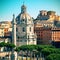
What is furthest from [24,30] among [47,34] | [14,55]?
[14,55]

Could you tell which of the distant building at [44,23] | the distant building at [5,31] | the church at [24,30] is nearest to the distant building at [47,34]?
the distant building at [44,23]

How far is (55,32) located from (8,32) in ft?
6.73

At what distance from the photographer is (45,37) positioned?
14.0 meters

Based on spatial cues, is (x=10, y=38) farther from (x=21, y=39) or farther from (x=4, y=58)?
(x=4, y=58)

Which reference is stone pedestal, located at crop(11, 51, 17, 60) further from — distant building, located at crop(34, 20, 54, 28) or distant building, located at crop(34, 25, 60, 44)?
distant building, located at crop(34, 20, 54, 28)

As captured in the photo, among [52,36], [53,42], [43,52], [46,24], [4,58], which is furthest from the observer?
[46,24]

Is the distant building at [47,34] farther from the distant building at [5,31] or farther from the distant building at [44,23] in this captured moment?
the distant building at [5,31]

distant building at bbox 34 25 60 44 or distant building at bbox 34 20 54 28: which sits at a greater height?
distant building at bbox 34 20 54 28

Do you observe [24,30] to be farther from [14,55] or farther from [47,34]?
[14,55]

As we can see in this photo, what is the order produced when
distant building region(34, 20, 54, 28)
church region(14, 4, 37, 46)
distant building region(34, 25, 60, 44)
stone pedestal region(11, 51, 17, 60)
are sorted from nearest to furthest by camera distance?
stone pedestal region(11, 51, 17, 60), church region(14, 4, 37, 46), distant building region(34, 25, 60, 44), distant building region(34, 20, 54, 28)

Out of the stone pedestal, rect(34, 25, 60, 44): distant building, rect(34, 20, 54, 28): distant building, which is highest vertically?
rect(34, 20, 54, 28): distant building

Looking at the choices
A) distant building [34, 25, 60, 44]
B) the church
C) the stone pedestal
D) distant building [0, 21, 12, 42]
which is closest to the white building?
the church

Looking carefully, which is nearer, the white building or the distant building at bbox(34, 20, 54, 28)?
the white building

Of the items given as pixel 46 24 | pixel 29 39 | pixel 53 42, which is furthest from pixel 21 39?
pixel 46 24
